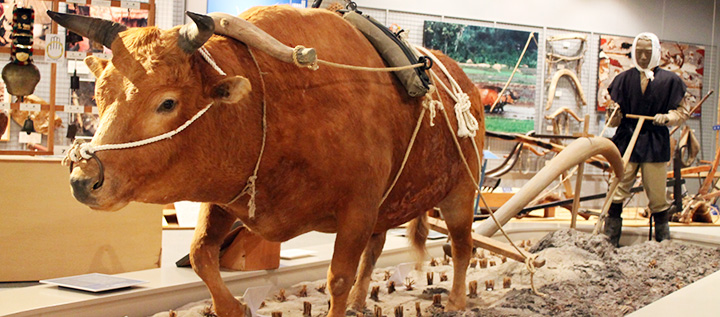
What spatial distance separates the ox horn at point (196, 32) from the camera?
2082 millimetres

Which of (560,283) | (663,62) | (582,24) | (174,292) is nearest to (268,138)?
(174,292)

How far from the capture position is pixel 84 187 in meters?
2.03

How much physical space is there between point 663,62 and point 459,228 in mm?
7582

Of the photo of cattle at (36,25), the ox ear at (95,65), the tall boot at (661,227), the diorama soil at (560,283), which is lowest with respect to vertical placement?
the diorama soil at (560,283)

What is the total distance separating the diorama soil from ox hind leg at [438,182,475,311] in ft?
0.37

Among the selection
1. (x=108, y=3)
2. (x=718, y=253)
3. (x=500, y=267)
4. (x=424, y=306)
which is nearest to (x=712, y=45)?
(x=718, y=253)

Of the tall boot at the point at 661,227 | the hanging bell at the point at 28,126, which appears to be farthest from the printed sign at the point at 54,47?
the tall boot at the point at 661,227

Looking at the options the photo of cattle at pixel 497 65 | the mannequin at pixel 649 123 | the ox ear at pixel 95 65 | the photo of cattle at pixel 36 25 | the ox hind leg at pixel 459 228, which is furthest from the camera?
the photo of cattle at pixel 497 65

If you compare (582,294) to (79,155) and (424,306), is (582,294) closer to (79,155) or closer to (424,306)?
(424,306)

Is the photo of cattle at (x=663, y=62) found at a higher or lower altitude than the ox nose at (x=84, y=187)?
higher

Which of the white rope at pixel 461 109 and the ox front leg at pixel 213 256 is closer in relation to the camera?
the ox front leg at pixel 213 256

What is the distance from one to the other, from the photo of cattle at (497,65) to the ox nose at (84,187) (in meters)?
7.07

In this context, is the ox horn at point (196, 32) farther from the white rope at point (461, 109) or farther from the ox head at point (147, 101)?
the white rope at point (461, 109)

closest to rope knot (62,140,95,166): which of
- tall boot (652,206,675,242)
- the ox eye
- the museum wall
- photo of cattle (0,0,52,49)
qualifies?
the ox eye
